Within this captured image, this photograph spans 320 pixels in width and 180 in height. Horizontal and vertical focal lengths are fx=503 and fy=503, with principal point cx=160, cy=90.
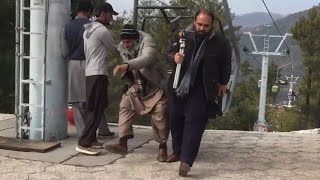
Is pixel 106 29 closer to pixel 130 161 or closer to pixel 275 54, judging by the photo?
pixel 130 161

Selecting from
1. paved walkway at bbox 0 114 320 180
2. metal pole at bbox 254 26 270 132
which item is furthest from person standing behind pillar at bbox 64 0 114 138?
metal pole at bbox 254 26 270 132

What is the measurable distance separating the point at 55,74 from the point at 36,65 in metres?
0.26

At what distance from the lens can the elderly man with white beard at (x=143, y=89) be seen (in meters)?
5.46

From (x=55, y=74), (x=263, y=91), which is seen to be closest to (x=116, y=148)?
(x=55, y=74)

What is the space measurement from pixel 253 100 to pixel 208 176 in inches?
1383

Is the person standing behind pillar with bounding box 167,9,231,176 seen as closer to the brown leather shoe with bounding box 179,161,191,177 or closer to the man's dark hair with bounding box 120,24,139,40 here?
the brown leather shoe with bounding box 179,161,191,177

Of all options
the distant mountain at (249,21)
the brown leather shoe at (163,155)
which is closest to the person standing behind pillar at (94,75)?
the brown leather shoe at (163,155)

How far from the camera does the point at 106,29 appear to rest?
18.8ft

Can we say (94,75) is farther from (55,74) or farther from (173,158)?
(173,158)

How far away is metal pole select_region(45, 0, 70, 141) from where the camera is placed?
19.9ft

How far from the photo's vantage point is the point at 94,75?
220 inches

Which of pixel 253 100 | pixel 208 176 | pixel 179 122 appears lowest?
pixel 253 100

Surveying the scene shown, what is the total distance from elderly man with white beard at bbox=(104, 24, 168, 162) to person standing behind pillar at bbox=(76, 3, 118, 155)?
210 mm

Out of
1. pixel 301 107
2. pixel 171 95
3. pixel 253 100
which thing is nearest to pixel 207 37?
pixel 171 95
